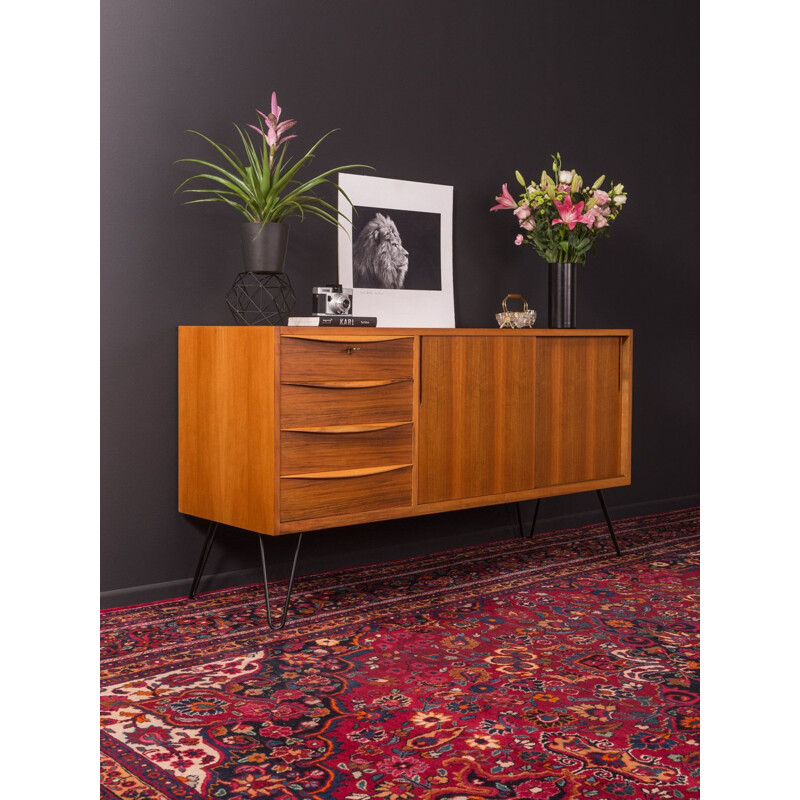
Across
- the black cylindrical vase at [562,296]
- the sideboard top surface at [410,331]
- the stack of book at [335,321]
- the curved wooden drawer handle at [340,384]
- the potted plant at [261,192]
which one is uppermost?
the potted plant at [261,192]

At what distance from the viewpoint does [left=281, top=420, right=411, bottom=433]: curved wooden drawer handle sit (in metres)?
2.76

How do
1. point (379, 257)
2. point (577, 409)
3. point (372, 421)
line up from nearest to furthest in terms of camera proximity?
point (372, 421)
point (379, 257)
point (577, 409)

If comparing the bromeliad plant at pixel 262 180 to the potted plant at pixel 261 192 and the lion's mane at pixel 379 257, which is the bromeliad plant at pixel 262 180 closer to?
the potted plant at pixel 261 192

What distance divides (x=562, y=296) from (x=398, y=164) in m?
0.86

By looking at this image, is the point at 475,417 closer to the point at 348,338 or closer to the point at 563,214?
the point at 348,338

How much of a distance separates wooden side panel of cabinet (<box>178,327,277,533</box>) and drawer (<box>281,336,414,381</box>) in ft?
0.25

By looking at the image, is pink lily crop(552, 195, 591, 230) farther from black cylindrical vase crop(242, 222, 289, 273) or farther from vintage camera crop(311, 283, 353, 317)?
black cylindrical vase crop(242, 222, 289, 273)

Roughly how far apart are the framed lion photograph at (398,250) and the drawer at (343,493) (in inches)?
30.6

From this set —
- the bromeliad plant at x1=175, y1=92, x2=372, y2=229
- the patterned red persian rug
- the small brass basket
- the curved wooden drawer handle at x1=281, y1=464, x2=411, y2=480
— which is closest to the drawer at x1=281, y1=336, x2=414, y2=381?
the curved wooden drawer handle at x1=281, y1=464, x2=411, y2=480

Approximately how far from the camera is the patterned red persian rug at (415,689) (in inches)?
69.6

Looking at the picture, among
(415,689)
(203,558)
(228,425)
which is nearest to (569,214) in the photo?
(228,425)

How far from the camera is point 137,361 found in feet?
9.80

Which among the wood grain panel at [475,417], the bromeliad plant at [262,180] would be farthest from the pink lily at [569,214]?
the bromeliad plant at [262,180]

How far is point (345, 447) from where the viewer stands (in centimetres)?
289
